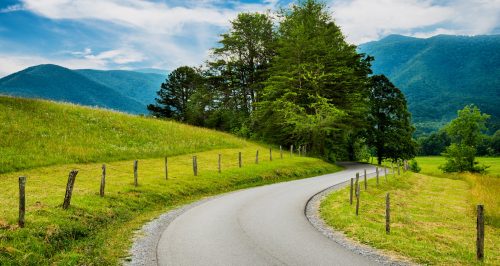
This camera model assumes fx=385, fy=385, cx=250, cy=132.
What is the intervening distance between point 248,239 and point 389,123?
57.1 metres

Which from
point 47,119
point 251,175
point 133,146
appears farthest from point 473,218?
point 47,119

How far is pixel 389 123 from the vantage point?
65.4 meters

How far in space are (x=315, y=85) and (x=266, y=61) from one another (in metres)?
18.8

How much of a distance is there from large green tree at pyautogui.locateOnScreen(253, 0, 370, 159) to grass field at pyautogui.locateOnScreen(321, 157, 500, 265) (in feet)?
66.9

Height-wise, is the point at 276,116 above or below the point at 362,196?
above

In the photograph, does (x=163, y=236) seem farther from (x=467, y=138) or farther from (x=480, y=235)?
(x=467, y=138)

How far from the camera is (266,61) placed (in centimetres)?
6925

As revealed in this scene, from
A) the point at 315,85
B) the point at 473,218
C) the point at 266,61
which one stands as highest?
the point at 266,61

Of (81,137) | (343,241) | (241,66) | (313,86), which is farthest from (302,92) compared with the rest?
(343,241)

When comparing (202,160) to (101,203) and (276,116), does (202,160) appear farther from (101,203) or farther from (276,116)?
(101,203)

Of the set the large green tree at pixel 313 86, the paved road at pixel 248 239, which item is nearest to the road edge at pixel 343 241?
the paved road at pixel 248 239

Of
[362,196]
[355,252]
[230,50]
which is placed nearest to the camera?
[355,252]

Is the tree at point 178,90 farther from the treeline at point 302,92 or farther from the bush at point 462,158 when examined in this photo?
the bush at point 462,158

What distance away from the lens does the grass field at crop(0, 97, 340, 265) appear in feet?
42.9
